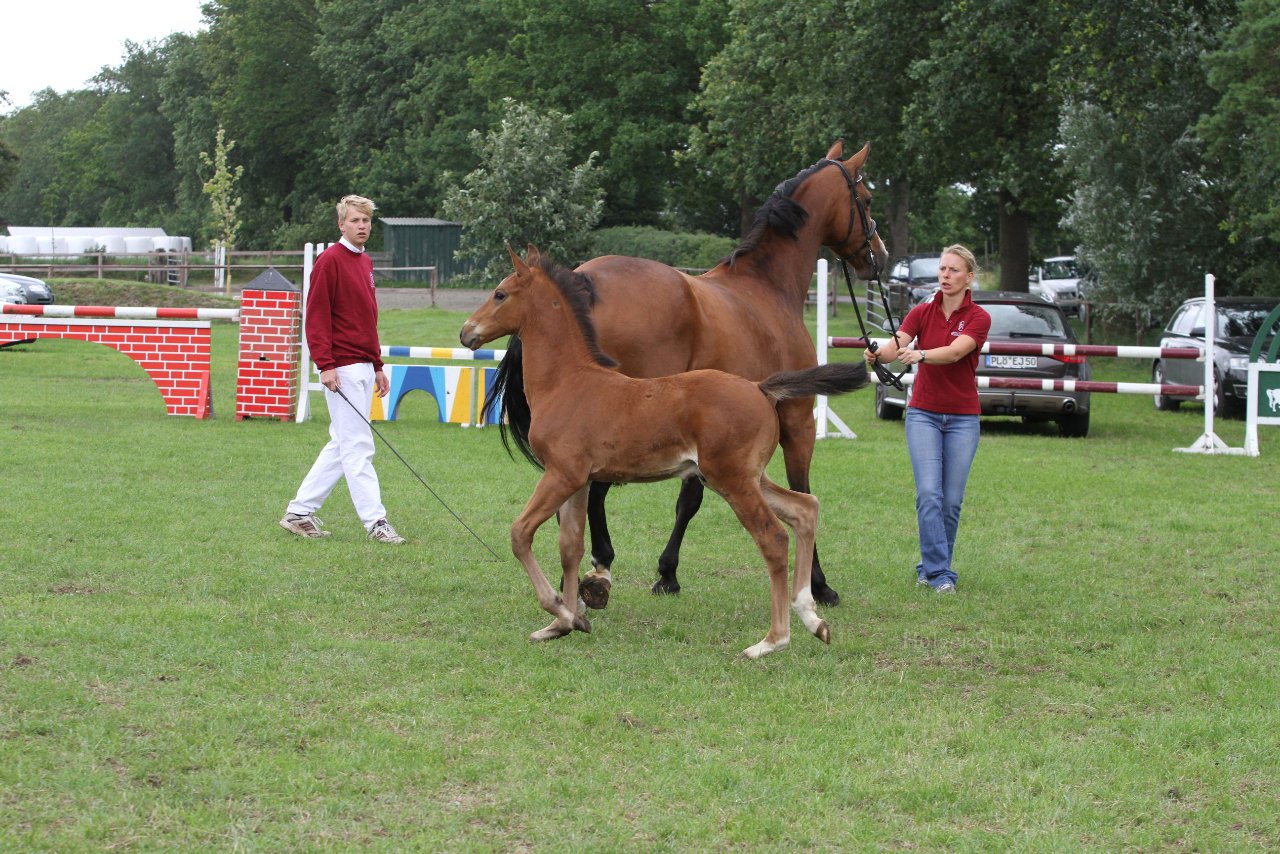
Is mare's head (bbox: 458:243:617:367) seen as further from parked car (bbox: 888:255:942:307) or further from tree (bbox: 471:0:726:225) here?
tree (bbox: 471:0:726:225)

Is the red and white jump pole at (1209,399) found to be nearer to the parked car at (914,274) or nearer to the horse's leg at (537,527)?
the horse's leg at (537,527)

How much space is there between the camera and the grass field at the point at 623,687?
4293 mm

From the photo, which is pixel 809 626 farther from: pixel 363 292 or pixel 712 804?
pixel 363 292

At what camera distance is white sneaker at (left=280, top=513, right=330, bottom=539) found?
890 cm

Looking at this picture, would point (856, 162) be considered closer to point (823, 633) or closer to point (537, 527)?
point (823, 633)

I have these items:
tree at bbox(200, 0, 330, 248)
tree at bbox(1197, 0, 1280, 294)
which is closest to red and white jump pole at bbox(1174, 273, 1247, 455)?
tree at bbox(1197, 0, 1280, 294)

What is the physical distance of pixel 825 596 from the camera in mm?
7496

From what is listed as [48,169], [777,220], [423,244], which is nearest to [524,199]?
[423,244]

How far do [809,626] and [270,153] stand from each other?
224 ft

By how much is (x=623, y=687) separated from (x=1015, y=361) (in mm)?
11154

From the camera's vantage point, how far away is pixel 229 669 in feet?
18.9

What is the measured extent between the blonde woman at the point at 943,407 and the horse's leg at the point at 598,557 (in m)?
1.82

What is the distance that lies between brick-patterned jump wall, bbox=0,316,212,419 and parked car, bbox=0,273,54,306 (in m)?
15.4

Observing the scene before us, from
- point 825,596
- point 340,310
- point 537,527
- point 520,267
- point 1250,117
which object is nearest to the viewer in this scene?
point 537,527
